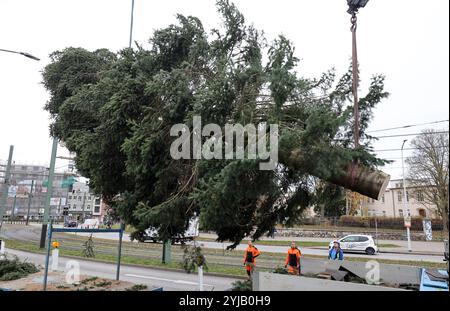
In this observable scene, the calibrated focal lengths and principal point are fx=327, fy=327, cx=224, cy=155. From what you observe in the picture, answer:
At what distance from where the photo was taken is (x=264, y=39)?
845 cm

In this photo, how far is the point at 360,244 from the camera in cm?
2650

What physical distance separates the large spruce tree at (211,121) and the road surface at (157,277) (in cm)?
512

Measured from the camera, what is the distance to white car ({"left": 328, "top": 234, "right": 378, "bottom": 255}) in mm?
26203

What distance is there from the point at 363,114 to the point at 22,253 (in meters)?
24.9

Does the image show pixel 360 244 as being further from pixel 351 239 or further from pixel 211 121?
pixel 211 121

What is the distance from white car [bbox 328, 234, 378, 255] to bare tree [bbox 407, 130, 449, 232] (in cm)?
1229

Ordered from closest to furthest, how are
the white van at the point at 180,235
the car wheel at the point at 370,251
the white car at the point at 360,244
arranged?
the white van at the point at 180,235 → the car wheel at the point at 370,251 → the white car at the point at 360,244

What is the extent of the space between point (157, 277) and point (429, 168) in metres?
33.7

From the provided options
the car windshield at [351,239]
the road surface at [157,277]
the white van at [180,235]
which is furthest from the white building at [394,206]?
the white van at [180,235]

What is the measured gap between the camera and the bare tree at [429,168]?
113 ft
